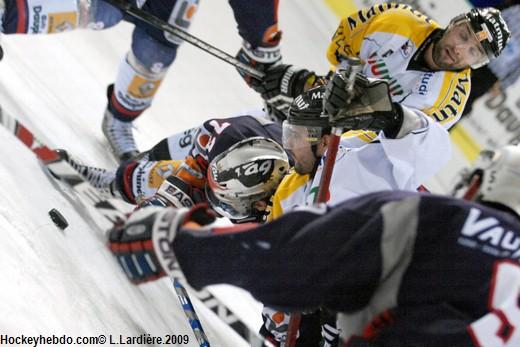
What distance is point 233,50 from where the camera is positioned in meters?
4.25

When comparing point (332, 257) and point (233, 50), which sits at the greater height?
point (332, 257)

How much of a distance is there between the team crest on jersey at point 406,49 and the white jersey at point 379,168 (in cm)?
67

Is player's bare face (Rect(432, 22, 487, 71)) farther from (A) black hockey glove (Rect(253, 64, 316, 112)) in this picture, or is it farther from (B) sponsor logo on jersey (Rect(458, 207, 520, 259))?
(B) sponsor logo on jersey (Rect(458, 207, 520, 259))

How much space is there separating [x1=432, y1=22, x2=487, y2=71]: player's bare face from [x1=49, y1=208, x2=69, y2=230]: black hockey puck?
142 centimetres

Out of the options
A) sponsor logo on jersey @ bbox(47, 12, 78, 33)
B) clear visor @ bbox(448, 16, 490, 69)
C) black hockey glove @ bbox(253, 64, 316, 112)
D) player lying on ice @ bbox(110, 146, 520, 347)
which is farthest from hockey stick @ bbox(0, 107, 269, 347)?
clear visor @ bbox(448, 16, 490, 69)

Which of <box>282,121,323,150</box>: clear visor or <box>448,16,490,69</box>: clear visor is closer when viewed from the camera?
<box>282,121,323,150</box>: clear visor

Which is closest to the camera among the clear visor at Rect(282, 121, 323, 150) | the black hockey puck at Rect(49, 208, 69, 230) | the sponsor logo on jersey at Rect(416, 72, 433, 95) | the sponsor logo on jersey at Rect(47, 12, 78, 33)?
the black hockey puck at Rect(49, 208, 69, 230)

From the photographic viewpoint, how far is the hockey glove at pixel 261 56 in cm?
299

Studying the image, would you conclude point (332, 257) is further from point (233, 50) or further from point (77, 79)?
point (233, 50)

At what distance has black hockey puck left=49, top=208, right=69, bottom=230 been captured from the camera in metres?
2.03

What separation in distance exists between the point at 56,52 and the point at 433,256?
2.76 metres

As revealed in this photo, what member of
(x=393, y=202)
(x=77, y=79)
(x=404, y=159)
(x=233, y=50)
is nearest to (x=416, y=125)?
(x=404, y=159)

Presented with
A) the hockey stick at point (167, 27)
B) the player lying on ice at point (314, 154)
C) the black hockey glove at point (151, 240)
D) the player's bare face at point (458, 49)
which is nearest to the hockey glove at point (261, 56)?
the hockey stick at point (167, 27)

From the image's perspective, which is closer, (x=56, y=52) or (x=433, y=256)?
(x=433, y=256)
